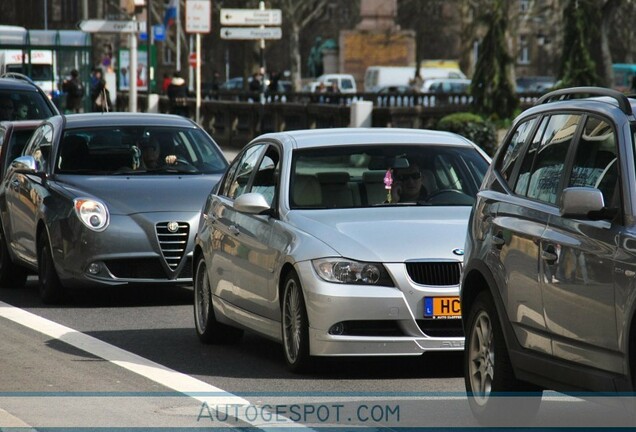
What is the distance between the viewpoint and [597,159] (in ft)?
23.6

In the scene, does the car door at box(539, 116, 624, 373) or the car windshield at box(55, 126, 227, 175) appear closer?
the car door at box(539, 116, 624, 373)

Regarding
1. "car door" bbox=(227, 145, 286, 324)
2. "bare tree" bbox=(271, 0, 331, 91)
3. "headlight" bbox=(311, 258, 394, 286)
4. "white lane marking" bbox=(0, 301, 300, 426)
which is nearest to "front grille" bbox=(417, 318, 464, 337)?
"headlight" bbox=(311, 258, 394, 286)

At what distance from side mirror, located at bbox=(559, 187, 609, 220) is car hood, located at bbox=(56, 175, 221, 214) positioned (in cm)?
752

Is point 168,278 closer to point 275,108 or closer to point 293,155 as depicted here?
point 293,155

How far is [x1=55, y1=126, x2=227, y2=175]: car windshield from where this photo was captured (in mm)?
15164

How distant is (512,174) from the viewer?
816cm

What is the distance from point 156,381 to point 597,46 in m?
32.7

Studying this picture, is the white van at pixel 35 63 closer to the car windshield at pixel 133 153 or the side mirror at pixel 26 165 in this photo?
the car windshield at pixel 133 153

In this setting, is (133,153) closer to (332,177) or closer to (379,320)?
(332,177)

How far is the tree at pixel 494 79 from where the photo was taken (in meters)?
41.8

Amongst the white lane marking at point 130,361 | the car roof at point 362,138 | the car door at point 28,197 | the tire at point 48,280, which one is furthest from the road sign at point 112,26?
the car roof at point 362,138

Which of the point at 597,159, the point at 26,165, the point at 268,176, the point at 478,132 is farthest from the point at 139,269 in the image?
the point at 478,132

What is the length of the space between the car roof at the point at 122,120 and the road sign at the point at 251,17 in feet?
63.0

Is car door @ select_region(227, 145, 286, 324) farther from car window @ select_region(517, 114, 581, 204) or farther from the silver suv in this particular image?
car window @ select_region(517, 114, 581, 204)
